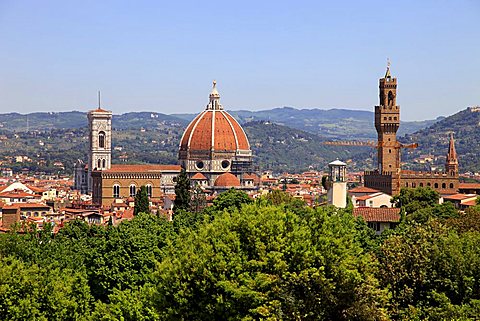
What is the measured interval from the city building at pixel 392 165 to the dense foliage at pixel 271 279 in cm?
6365

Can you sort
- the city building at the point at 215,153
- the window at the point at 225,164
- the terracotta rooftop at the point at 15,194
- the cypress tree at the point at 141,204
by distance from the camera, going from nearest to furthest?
the cypress tree at the point at 141,204 → the terracotta rooftop at the point at 15,194 → the city building at the point at 215,153 → the window at the point at 225,164

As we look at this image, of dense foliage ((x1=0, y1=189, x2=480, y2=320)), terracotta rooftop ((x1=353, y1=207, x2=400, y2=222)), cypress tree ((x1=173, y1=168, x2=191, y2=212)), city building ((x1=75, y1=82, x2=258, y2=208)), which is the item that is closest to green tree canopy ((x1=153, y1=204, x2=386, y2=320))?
dense foliage ((x1=0, y1=189, x2=480, y2=320))

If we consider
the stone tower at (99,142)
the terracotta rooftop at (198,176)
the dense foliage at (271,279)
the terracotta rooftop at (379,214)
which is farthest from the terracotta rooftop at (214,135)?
the dense foliage at (271,279)

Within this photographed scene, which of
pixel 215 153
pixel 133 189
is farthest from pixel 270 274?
pixel 215 153

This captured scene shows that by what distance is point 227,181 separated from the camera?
126438 mm

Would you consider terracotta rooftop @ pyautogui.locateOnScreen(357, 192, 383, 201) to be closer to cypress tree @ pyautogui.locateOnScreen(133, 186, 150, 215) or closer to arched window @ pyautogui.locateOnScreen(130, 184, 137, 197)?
cypress tree @ pyautogui.locateOnScreen(133, 186, 150, 215)

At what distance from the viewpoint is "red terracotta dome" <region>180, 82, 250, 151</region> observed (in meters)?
136

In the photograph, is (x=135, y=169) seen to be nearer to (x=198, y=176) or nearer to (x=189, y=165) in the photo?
(x=198, y=176)

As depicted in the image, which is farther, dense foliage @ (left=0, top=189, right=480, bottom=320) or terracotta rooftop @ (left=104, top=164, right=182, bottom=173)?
terracotta rooftop @ (left=104, top=164, right=182, bottom=173)

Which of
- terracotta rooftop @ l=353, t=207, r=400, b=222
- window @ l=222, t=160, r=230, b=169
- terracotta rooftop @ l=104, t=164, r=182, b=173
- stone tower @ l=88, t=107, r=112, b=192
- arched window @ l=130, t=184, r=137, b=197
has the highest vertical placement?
stone tower @ l=88, t=107, r=112, b=192

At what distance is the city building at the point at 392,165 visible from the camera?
104 meters

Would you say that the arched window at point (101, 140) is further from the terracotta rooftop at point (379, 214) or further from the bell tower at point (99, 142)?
the terracotta rooftop at point (379, 214)

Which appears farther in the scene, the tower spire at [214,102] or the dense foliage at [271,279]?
the tower spire at [214,102]

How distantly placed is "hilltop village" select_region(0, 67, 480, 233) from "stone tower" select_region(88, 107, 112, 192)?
0.12 m
